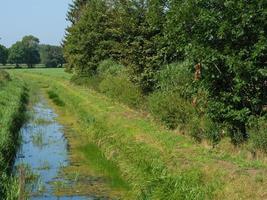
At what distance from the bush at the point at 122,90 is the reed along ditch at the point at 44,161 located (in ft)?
12.6

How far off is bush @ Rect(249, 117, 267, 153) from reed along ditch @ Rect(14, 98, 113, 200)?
4.37 meters

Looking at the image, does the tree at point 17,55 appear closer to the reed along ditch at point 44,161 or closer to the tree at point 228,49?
the reed along ditch at point 44,161

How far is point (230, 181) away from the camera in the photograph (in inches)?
446

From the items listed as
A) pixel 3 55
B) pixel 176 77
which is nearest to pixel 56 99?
pixel 176 77

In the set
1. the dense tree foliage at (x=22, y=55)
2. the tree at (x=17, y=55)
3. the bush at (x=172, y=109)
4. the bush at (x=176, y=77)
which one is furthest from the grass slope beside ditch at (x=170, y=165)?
the dense tree foliage at (x=22, y=55)

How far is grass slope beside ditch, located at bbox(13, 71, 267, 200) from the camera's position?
1111 centimetres

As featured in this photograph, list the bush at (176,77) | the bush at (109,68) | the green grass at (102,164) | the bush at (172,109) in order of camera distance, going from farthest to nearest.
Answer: the bush at (109,68) < the bush at (176,77) < the bush at (172,109) < the green grass at (102,164)

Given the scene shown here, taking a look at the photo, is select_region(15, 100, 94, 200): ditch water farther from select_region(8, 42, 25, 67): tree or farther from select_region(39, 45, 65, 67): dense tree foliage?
select_region(8, 42, 25, 67): tree

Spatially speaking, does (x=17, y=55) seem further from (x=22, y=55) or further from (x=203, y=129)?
(x=203, y=129)

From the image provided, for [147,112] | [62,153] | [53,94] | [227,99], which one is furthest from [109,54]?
[227,99]

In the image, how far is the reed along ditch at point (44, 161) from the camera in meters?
14.2

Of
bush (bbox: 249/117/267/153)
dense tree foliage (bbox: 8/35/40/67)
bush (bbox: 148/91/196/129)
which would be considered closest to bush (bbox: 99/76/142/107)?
bush (bbox: 148/91/196/129)

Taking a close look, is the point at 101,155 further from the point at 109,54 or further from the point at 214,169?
the point at 109,54

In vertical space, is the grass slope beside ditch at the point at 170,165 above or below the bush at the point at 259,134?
below
